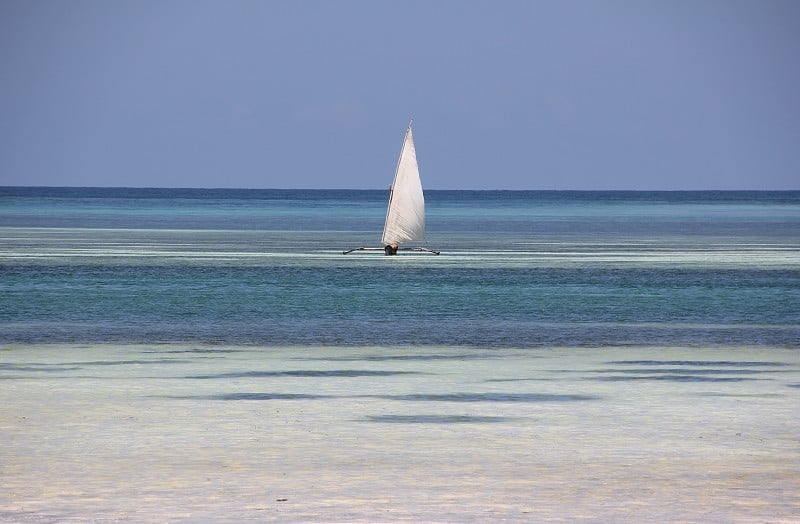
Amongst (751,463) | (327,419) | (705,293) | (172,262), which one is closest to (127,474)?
(327,419)

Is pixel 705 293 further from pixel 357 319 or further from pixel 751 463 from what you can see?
pixel 751 463

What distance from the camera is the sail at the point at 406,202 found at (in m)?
78.5

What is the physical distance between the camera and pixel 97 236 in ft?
341

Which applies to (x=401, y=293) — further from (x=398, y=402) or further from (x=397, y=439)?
(x=397, y=439)

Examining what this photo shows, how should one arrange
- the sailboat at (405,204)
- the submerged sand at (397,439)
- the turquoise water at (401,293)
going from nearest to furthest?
the submerged sand at (397,439) → the turquoise water at (401,293) → the sailboat at (405,204)

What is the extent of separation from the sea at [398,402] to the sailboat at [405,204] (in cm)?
2450

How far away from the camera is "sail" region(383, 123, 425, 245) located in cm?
7850

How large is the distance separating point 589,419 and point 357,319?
20222mm

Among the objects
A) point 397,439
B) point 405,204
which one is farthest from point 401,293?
point 397,439

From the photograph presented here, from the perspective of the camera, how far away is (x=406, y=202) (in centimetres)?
7925

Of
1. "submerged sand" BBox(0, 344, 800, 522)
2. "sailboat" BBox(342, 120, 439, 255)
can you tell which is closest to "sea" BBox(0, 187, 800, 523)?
"submerged sand" BBox(0, 344, 800, 522)

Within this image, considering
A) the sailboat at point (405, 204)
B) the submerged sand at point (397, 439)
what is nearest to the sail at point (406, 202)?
the sailboat at point (405, 204)

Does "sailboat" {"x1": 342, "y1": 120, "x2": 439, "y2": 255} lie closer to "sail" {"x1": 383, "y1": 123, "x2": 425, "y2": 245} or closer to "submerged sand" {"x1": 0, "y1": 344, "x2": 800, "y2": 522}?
"sail" {"x1": 383, "y1": 123, "x2": 425, "y2": 245}

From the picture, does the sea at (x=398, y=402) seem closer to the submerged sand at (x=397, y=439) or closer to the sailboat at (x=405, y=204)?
the submerged sand at (x=397, y=439)
